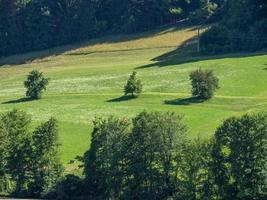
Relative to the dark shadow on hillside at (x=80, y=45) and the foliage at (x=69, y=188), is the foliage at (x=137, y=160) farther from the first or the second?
the dark shadow on hillside at (x=80, y=45)

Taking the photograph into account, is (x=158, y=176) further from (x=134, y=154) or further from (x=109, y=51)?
(x=109, y=51)

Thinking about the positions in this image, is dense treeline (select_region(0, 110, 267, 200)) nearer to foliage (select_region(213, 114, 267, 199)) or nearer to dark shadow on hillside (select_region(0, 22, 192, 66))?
foliage (select_region(213, 114, 267, 199))

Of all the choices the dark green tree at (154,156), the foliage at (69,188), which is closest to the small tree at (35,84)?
the foliage at (69,188)

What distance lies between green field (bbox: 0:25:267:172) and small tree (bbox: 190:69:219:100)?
5.35 feet

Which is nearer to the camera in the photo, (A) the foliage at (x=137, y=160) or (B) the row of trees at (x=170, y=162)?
(B) the row of trees at (x=170, y=162)

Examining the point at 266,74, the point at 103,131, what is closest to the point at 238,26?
the point at 266,74

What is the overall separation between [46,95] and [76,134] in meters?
32.9

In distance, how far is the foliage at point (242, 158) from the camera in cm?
6888

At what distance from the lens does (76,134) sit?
101m

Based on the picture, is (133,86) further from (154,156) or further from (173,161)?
(173,161)

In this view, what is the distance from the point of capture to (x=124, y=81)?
5374 inches

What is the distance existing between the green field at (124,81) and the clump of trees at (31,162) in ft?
21.9

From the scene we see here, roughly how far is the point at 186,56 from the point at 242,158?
8814 centimetres

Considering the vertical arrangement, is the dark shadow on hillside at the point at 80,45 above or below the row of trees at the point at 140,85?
above
